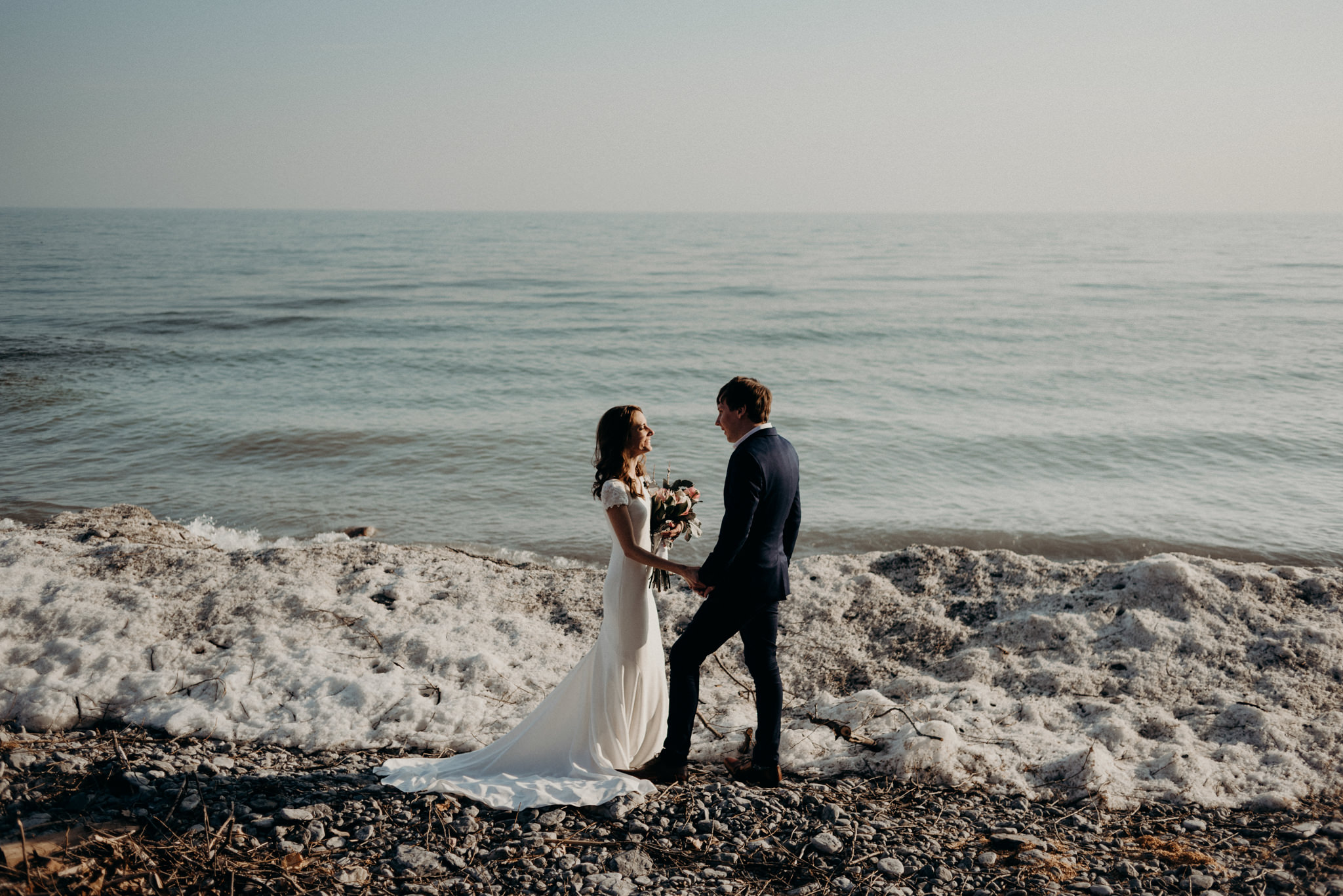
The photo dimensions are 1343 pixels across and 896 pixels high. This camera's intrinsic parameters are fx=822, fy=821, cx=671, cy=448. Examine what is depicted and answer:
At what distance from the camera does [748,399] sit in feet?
13.9

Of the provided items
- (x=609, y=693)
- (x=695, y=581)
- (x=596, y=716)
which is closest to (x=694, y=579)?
(x=695, y=581)

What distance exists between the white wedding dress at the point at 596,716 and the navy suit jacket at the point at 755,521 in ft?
1.54

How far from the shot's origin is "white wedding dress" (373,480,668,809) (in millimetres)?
4375

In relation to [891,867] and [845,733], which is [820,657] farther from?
[891,867]

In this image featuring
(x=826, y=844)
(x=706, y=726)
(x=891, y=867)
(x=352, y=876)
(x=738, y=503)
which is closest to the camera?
(x=352, y=876)

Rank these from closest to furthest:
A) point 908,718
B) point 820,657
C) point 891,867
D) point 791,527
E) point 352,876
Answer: point 352,876, point 891,867, point 791,527, point 908,718, point 820,657

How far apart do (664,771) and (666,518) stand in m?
1.37

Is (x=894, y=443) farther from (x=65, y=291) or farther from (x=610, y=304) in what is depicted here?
(x=65, y=291)

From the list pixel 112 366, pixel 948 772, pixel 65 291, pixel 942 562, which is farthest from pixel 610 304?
pixel 948 772

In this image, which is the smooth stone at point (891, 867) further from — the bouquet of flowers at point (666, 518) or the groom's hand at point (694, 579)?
the bouquet of flowers at point (666, 518)

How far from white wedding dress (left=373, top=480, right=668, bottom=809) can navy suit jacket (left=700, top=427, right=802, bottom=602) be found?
471 millimetres

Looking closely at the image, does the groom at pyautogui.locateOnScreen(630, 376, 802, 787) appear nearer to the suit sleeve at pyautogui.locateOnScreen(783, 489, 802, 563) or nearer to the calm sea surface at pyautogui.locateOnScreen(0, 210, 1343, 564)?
the suit sleeve at pyautogui.locateOnScreen(783, 489, 802, 563)

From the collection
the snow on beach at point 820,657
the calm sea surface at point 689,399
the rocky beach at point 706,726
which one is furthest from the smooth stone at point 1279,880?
the calm sea surface at point 689,399

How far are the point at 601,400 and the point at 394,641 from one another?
449 inches
